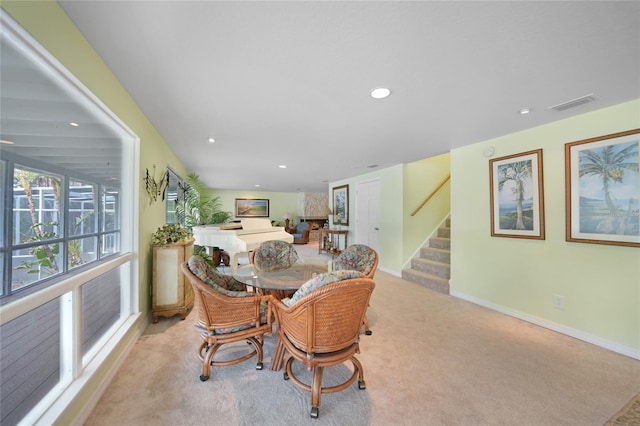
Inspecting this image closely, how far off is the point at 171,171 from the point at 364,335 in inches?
147

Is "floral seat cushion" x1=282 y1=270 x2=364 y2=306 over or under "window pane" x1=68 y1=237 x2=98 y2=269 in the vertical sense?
under

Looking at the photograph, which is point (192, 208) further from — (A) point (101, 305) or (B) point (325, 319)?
(B) point (325, 319)

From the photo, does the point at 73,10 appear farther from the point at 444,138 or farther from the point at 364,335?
the point at 444,138

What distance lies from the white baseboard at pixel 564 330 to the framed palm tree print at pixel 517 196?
0.96 m

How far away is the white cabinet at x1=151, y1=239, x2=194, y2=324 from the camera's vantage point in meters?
2.70

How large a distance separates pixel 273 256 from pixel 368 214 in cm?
352

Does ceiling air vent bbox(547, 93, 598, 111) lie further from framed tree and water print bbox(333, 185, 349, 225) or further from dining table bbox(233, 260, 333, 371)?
framed tree and water print bbox(333, 185, 349, 225)

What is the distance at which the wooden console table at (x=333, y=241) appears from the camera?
693cm

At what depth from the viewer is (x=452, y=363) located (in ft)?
6.80

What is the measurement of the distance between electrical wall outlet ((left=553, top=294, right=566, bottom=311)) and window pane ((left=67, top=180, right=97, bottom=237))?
4517 millimetres

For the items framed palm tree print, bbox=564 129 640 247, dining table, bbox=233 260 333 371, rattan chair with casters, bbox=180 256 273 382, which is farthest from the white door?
rattan chair with casters, bbox=180 256 273 382

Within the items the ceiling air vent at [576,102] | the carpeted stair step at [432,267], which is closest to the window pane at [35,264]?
the ceiling air vent at [576,102]

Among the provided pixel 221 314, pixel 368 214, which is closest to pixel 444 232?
pixel 368 214

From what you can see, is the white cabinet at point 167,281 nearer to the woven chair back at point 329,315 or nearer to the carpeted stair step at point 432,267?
the woven chair back at point 329,315
